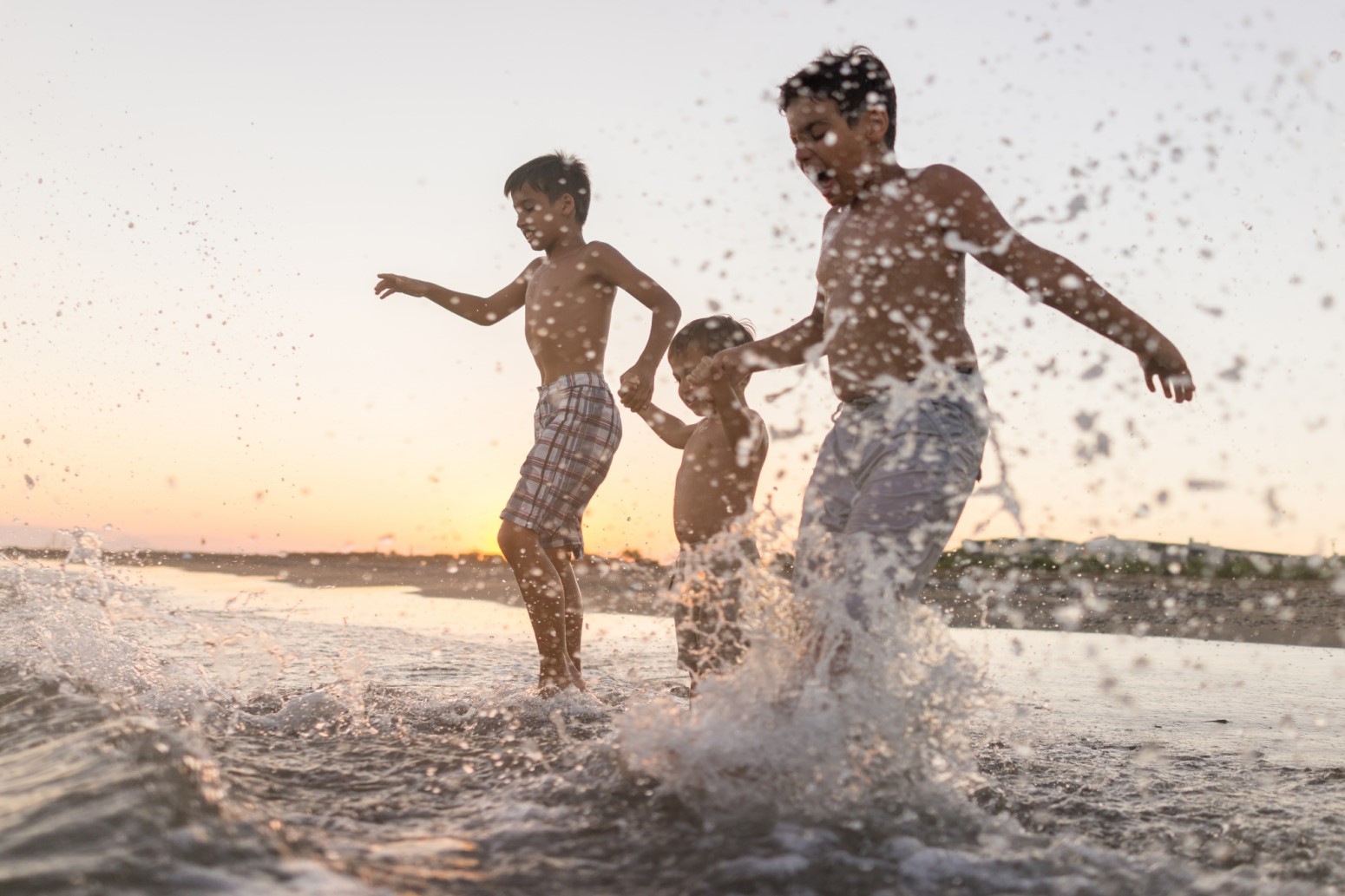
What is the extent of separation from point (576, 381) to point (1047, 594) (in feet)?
23.5

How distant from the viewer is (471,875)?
5.56 ft

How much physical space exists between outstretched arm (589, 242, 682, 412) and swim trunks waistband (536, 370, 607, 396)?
0.23m

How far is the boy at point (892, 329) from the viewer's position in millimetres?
2459

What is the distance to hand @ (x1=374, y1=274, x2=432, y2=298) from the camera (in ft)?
15.9

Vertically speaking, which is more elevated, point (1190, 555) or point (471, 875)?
point (1190, 555)

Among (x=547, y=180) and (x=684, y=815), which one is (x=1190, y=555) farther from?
(x=684, y=815)

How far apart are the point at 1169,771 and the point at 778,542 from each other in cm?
126

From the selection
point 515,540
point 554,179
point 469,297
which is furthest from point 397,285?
point 515,540

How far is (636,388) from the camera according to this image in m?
3.83

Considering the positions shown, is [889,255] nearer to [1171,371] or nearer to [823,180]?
[823,180]

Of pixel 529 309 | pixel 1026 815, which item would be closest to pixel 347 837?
pixel 1026 815

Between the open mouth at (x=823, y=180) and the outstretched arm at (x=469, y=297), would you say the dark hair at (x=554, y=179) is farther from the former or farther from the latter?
the open mouth at (x=823, y=180)

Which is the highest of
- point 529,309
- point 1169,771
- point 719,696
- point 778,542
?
Result: point 529,309

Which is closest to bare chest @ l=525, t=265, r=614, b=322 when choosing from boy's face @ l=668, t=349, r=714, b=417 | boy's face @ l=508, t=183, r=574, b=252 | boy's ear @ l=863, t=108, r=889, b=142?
boy's face @ l=508, t=183, r=574, b=252
